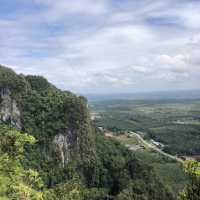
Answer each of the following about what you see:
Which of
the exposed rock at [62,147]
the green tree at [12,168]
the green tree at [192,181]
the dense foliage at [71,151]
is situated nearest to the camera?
the green tree at [192,181]

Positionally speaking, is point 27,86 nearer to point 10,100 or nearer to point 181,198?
point 10,100

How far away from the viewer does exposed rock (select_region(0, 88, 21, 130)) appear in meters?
59.0

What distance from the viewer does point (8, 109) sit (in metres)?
59.8

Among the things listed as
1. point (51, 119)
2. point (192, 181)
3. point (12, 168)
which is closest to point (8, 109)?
point (51, 119)

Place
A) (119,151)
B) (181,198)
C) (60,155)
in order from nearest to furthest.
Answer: (181,198)
(60,155)
(119,151)

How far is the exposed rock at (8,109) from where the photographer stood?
59.0 metres

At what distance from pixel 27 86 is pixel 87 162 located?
56.8 feet

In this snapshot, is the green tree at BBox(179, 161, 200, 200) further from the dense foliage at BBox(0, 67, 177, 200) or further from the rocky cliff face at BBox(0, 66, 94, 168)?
the rocky cliff face at BBox(0, 66, 94, 168)

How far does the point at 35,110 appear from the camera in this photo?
200ft

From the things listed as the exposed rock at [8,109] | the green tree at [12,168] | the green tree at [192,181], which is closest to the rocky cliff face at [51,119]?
the exposed rock at [8,109]

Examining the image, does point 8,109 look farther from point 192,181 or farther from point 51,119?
point 192,181

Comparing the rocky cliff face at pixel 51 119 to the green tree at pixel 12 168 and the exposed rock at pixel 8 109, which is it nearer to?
the exposed rock at pixel 8 109

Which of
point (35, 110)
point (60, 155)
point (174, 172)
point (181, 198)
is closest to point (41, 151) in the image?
point (60, 155)

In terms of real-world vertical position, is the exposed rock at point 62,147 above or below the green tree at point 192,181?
below
